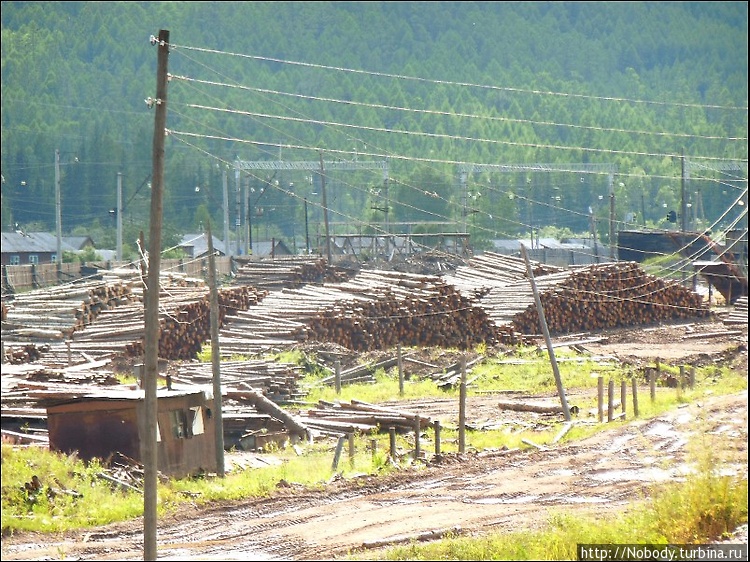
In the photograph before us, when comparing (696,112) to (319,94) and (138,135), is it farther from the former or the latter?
(138,135)

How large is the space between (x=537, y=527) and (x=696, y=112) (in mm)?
173925

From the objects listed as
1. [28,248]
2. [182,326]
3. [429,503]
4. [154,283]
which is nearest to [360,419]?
[429,503]

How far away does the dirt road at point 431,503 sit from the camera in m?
16.1

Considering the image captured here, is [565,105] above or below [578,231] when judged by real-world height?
above

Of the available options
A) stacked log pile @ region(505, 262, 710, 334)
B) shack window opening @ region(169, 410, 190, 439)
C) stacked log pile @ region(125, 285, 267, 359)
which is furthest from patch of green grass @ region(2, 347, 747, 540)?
stacked log pile @ region(505, 262, 710, 334)

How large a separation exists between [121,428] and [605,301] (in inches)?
1127

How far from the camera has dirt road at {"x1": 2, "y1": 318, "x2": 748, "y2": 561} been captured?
52.9ft

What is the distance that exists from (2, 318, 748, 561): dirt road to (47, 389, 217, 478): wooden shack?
276cm

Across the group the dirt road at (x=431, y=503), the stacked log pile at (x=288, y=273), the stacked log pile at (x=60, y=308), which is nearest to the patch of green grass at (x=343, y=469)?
the dirt road at (x=431, y=503)

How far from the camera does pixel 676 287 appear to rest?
49844mm

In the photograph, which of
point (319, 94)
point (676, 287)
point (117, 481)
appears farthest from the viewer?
point (319, 94)

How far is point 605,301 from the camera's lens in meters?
46.6

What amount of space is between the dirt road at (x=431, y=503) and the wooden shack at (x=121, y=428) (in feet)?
9.04

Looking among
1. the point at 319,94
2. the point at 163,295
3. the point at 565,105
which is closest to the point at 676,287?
the point at 163,295
